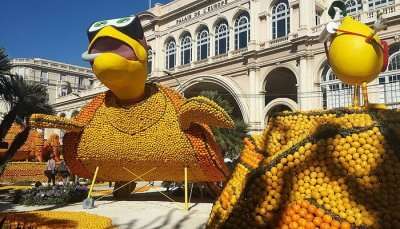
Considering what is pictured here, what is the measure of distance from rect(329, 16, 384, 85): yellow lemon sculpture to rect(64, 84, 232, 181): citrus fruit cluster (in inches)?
153

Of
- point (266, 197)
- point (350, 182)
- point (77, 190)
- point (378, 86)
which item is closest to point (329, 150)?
point (350, 182)

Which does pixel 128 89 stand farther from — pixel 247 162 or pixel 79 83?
pixel 79 83

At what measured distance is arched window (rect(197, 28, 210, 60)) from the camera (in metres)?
29.7

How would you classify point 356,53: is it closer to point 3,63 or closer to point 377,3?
point 3,63

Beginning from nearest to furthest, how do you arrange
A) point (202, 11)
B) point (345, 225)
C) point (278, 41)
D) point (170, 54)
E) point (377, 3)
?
1. point (345, 225)
2. point (377, 3)
3. point (278, 41)
4. point (202, 11)
5. point (170, 54)

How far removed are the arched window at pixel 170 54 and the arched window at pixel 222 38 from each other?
15.2 ft

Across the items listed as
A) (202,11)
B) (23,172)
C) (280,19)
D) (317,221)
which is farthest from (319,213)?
(202,11)

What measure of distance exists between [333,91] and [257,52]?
575 centimetres

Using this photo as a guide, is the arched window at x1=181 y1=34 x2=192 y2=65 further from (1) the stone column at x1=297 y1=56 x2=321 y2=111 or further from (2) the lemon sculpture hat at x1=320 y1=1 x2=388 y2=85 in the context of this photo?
(2) the lemon sculpture hat at x1=320 y1=1 x2=388 y2=85

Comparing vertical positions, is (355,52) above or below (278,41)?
below

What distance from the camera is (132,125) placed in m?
9.89

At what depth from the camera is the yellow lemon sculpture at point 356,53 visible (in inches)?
228

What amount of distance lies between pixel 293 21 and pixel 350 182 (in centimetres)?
2160

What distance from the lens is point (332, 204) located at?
3867 millimetres
